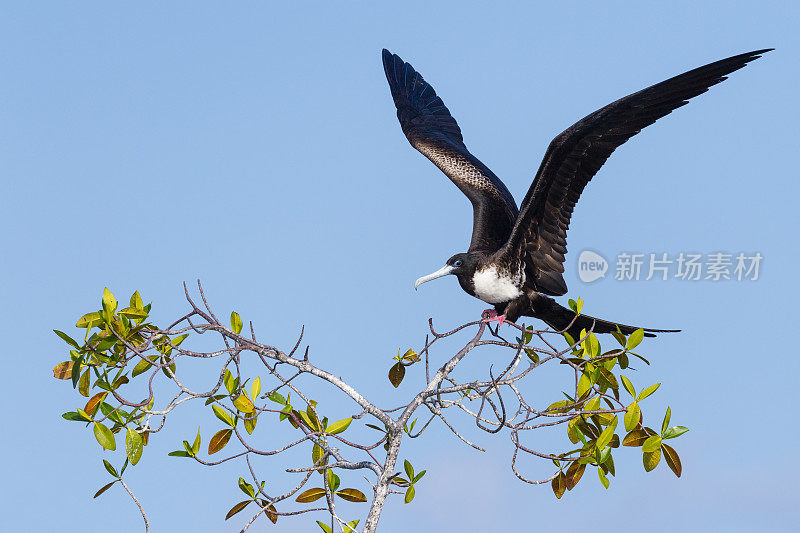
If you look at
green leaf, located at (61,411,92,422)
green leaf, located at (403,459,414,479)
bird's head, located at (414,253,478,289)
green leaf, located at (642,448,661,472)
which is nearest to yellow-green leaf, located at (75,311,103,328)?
green leaf, located at (61,411,92,422)

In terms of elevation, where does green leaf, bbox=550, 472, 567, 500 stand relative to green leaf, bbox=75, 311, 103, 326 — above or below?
below

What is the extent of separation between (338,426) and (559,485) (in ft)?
4.30

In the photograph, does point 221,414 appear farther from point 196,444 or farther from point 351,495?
point 351,495

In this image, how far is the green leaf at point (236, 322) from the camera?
4.64 metres

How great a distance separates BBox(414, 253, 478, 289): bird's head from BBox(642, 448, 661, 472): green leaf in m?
2.09

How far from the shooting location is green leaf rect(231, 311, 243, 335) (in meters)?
4.64

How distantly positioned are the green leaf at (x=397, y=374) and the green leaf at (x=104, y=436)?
1960 mm

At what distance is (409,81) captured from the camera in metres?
9.66

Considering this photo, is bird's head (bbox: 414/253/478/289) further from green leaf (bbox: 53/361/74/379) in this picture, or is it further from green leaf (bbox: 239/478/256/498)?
green leaf (bbox: 53/361/74/379)

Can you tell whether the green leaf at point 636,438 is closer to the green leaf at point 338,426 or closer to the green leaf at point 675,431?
the green leaf at point 675,431

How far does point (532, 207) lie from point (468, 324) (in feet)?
4.08

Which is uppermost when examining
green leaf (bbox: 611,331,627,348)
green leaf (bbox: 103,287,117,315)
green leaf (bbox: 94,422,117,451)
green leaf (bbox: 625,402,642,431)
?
green leaf (bbox: 611,331,627,348)

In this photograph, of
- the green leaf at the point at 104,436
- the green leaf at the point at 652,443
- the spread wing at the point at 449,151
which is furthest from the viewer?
the spread wing at the point at 449,151
